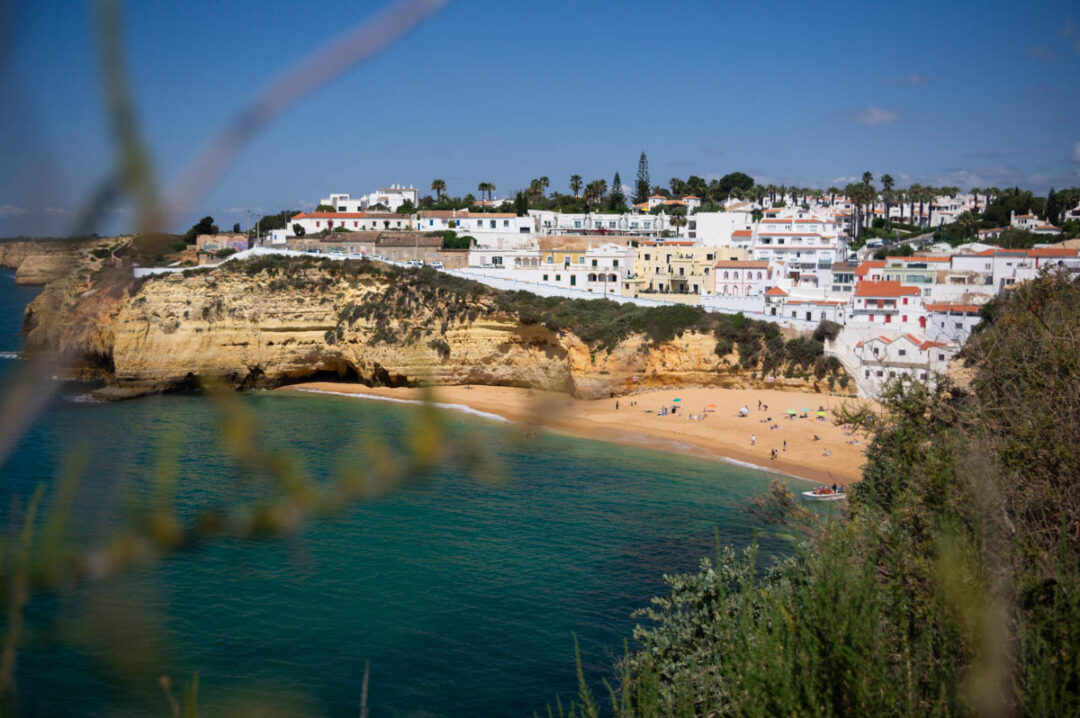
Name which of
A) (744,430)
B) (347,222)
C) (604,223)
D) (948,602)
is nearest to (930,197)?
(604,223)

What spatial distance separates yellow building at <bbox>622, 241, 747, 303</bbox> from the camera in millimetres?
47156

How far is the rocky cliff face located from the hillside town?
2.88 m

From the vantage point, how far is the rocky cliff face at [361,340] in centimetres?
3700

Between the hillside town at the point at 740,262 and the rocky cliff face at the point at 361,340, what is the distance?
9.44 feet

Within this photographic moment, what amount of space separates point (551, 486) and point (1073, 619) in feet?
67.2

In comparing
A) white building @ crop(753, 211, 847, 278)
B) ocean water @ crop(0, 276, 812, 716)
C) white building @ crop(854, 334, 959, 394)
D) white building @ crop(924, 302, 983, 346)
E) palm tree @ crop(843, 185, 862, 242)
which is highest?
palm tree @ crop(843, 185, 862, 242)

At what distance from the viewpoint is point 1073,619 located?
463cm

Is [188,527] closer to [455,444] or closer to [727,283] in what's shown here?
[455,444]

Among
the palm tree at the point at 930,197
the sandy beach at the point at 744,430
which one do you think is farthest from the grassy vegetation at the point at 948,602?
the palm tree at the point at 930,197

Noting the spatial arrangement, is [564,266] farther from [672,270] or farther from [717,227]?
[717,227]

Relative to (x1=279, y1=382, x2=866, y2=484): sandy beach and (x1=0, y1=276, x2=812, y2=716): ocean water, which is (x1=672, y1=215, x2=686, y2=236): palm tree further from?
(x1=0, y1=276, x2=812, y2=716): ocean water

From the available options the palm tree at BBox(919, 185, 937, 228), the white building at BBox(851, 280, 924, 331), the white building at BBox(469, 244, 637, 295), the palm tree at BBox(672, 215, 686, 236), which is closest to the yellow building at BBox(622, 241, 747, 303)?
the white building at BBox(469, 244, 637, 295)

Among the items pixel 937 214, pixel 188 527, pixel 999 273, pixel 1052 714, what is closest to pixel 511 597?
pixel 1052 714

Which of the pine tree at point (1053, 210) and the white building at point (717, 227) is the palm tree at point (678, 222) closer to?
the white building at point (717, 227)
